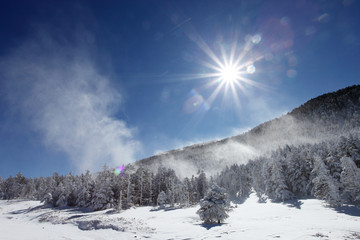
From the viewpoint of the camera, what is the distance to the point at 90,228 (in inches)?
1009

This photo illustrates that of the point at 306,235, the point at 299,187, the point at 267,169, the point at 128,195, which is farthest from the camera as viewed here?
the point at 267,169

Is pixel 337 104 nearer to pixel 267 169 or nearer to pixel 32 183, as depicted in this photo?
pixel 267 169

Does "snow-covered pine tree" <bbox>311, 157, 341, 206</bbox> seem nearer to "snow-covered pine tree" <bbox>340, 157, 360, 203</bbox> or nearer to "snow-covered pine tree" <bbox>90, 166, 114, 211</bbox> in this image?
"snow-covered pine tree" <bbox>340, 157, 360, 203</bbox>

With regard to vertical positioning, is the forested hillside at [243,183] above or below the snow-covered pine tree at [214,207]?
above

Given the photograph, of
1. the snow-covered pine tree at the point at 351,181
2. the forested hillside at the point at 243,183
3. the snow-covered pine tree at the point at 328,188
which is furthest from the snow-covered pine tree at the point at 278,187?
the snow-covered pine tree at the point at 351,181

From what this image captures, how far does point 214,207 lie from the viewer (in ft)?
85.5

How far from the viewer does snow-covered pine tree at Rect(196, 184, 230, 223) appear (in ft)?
84.9

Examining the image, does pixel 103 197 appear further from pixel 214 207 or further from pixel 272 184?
pixel 272 184

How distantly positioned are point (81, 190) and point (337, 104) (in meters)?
228

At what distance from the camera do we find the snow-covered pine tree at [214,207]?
25.9 metres

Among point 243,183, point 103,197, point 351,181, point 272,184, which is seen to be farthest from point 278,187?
point 103,197

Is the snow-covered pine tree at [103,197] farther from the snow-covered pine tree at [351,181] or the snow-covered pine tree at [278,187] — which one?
the snow-covered pine tree at [351,181]

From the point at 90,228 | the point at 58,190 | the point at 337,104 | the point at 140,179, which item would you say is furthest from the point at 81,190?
the point at 337,104

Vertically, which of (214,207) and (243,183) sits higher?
(243,183)
